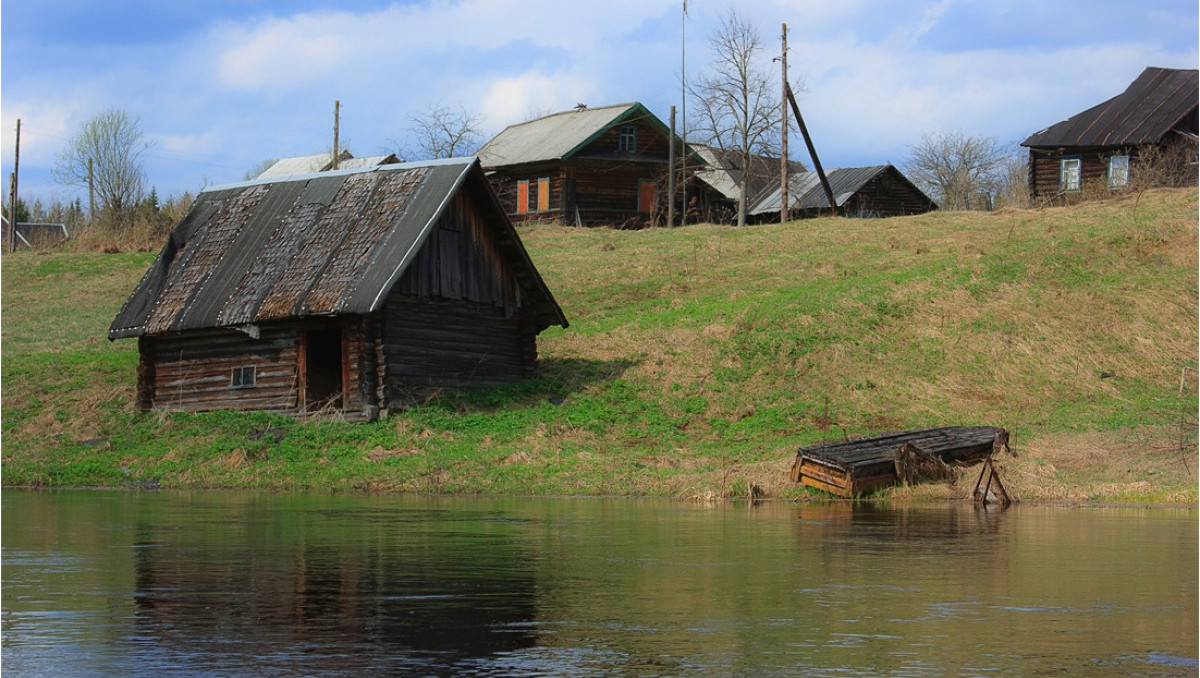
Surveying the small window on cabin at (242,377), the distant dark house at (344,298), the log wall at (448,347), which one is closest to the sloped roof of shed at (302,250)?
the distant dark house at (344,298)

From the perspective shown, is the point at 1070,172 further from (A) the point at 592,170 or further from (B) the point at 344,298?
(B) the point at 344,298

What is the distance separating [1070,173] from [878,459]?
43.5 m

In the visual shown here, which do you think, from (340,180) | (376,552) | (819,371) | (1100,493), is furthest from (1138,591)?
(340,180)

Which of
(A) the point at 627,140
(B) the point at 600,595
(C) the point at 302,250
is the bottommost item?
(B) the point at 600,595

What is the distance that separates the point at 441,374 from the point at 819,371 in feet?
31.3

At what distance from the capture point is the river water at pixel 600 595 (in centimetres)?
988

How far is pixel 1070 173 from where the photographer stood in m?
63.3

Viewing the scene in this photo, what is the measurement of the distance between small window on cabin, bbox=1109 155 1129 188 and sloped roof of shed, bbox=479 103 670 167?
67.4 ft

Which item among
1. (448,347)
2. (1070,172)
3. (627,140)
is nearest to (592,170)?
(627,140)

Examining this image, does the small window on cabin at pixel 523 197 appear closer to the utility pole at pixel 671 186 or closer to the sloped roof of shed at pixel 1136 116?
the utility pole at pixel 671 186

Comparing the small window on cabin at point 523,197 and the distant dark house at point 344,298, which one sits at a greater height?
the small window on cabin at point 523,197

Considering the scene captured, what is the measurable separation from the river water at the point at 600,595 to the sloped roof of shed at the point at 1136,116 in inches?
1721

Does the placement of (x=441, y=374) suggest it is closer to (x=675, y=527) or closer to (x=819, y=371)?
(x=819, y=371)

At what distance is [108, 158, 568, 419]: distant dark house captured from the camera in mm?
32719
